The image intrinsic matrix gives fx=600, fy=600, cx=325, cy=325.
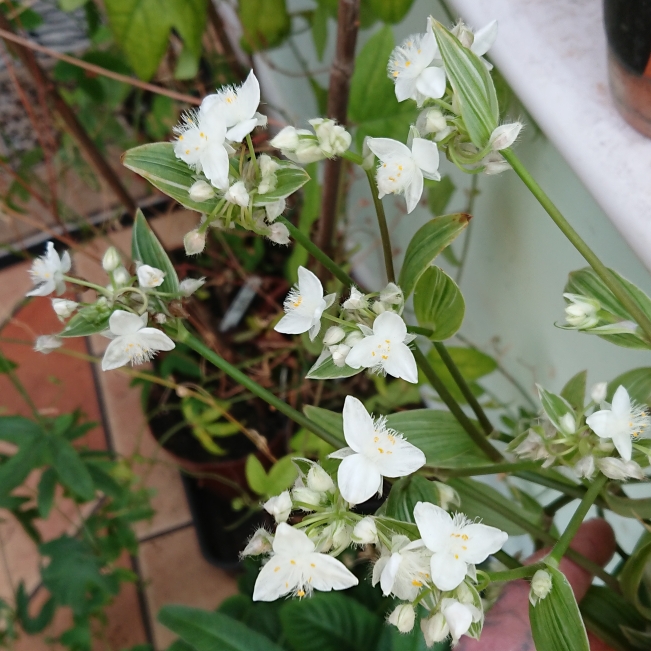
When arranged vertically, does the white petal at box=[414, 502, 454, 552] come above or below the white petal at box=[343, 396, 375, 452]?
below

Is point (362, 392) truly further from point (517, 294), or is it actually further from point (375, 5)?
point (375, 5)

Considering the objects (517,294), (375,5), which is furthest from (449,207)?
(375,5)

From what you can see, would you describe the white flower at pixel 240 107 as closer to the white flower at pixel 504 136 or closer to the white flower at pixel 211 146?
the white flower at pixel 211 146

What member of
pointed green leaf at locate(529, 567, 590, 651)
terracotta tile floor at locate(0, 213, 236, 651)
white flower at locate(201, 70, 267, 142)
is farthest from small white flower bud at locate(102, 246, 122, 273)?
terracotta tile floor at locate(0, 213, 236, 651)

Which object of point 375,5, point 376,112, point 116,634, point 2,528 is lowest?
point 116,634

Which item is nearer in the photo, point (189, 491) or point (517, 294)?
point (517, 294)

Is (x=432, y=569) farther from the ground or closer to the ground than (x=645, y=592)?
farther from the ground

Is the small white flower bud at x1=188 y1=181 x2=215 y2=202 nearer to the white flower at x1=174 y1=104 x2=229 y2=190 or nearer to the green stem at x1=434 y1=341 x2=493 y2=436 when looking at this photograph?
the white flower at x1=174 y1=104 x2=229 y2=190
